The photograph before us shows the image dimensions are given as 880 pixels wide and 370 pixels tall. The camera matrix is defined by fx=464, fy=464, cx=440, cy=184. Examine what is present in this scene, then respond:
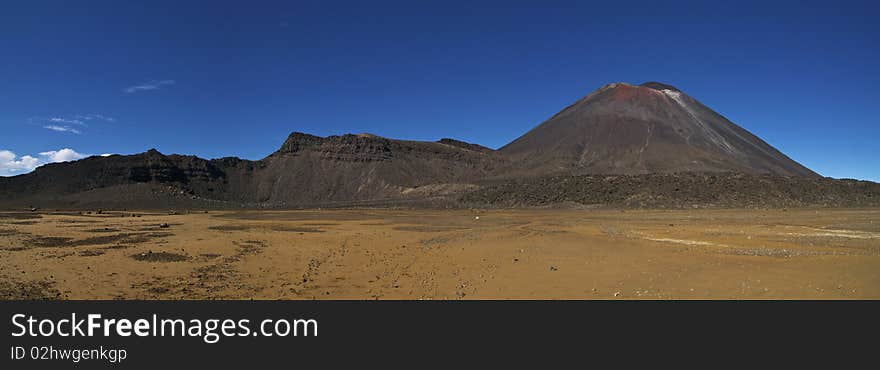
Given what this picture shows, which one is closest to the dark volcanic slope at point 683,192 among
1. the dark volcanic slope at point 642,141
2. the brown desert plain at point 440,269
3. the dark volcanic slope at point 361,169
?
the dark volcanic slope at point 642,141

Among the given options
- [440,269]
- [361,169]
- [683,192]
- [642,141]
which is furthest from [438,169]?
[440,269]

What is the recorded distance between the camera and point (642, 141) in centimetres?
11669

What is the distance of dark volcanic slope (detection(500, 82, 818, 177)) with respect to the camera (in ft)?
336

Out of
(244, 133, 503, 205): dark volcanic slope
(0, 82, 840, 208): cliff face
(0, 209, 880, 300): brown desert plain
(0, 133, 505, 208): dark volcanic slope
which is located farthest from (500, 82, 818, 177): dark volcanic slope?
(0, 209, 880, 300): brown desert plain

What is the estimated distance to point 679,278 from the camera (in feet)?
40.3

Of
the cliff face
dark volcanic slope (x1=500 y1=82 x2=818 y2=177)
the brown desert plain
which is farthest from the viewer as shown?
dark volcanic slope (x1=500 y1=82 x2=818 y2=177)

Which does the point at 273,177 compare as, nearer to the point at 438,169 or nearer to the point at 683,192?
the point at 438,169

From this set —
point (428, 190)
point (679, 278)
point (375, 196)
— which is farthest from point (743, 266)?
point (375, 196)

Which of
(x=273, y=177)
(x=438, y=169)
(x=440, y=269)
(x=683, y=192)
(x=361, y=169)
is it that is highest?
(x=361, y=169)

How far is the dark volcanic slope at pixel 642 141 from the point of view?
103 metres

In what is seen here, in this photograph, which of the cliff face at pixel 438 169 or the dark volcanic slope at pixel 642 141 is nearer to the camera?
the cliff face at pixel 438 169

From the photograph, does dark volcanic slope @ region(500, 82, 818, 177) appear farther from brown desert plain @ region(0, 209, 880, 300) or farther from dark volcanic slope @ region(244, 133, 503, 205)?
brown desert plain @ region(0, 209, 880, 300)

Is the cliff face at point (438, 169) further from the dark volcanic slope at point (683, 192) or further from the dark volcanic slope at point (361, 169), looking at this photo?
the dark volcanic slope at point (683, 192)
